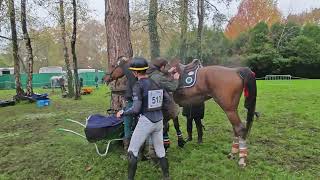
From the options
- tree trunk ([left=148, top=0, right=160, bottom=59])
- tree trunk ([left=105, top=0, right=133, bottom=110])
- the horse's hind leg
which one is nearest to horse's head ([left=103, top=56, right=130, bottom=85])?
tree trunk ([left=105, top=0, right=133, bottom=110])

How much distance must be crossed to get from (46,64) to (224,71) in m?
57.4

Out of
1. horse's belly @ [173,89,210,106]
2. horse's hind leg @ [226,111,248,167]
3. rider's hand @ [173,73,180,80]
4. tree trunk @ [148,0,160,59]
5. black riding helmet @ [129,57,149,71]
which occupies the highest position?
tree trunk @ [148,0,160,59]

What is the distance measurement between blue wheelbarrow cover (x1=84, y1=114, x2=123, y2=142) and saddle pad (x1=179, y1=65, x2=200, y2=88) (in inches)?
47.1

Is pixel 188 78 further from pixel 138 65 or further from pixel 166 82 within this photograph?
pixel 138 65

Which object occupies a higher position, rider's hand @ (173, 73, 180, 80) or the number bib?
rider's hand @ (173, 73, 180, 80)

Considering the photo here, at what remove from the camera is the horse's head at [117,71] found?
18.6 feet

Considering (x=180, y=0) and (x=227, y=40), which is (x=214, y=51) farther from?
(x=180, y=0)

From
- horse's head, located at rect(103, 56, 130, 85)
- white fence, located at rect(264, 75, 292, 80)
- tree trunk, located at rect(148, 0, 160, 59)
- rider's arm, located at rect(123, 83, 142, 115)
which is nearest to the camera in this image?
rider's arm, located at rect(123, 83, 142, 115)

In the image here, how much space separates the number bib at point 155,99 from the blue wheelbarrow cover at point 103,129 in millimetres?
1382

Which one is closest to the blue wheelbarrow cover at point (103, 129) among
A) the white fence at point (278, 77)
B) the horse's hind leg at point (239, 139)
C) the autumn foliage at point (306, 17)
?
the horse's hind leg at point (239, 139)

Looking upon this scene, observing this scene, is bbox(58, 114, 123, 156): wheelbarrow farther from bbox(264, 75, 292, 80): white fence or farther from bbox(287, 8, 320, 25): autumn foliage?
bbox(287, 8, 320, 25): autumn foliage

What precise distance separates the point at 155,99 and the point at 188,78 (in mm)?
1637

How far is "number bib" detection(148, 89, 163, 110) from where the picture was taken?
14.7 ft

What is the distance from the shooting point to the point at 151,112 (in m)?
4.50
